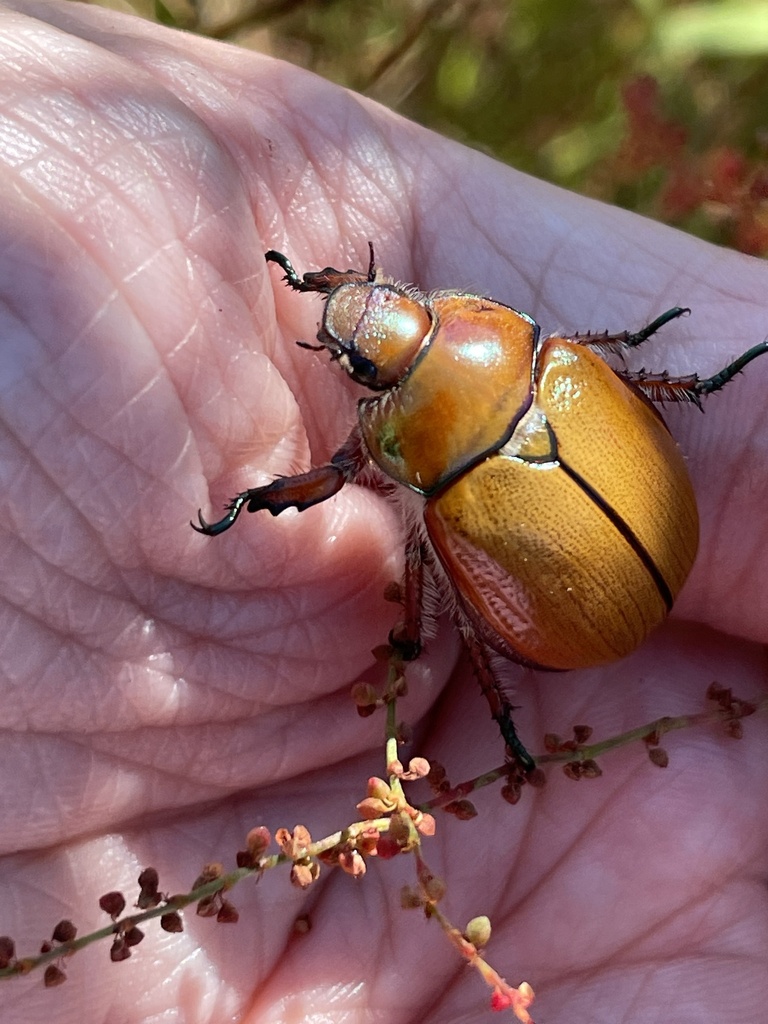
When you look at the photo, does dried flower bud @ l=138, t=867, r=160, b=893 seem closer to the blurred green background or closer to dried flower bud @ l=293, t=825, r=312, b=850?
dried flower bud @ l=293, t=825, r=312, b=850

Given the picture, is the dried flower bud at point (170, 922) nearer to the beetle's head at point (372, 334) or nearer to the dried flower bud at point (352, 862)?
the dried flower bud at point (352, 862)

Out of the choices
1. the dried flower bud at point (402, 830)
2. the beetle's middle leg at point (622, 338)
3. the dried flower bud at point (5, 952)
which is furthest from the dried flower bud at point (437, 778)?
the beetle's middle leg at point (622, 338)

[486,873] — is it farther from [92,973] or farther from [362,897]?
[92,973]

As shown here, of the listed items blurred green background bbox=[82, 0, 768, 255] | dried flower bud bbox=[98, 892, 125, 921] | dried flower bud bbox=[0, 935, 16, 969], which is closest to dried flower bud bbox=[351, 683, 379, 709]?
dried flower bud bbox=[98, 892, 125, 921]

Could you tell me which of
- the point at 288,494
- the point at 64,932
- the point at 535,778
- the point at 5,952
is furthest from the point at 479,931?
the point at 288,494

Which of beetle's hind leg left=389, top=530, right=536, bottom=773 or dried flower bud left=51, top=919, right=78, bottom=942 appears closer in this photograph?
dried flower bud left=51, top=919, right=78, bottom=942

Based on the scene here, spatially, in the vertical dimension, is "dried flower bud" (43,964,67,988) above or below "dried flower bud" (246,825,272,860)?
below
